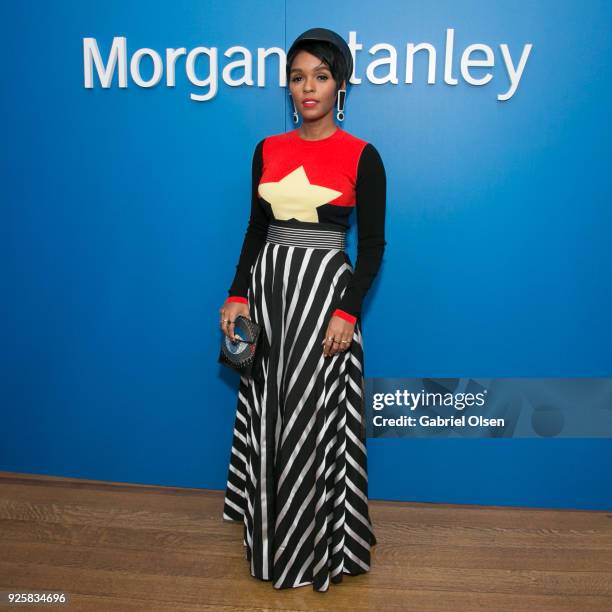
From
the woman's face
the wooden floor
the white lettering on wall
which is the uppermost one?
the white lettering on wall

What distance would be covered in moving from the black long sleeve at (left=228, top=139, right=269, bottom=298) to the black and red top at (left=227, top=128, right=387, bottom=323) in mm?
88

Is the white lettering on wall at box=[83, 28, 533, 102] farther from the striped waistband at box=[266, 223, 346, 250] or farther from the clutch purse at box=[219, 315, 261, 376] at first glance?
the clutch purse at box=[219, 315, 261, 376]

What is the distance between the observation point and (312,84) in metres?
1.76

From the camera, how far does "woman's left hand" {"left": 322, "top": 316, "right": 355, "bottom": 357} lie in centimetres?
180

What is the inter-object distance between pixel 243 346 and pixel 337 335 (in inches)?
11.7

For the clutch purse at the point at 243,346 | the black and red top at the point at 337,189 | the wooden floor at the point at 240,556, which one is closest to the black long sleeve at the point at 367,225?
the black and red top at the point at 337,189

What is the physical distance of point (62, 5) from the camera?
2250mm

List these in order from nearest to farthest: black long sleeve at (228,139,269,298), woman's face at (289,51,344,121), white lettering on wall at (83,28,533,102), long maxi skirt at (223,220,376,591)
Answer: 1. woman's face at (289,51,344,121)
2. long maxi skirt at (223,220,376,591)
3. black long sleeve at (228,139,269,298)
4. white lettering on wall at (83,28,533,102)

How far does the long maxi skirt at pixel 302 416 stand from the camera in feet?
6.09

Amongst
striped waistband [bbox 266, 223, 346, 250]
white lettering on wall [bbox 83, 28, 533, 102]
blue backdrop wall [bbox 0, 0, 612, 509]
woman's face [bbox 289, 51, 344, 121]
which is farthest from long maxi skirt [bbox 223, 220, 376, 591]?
white lettering on wall [bbox 83, 28, 533, 102]

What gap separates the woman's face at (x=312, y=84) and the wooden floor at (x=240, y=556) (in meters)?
1.41

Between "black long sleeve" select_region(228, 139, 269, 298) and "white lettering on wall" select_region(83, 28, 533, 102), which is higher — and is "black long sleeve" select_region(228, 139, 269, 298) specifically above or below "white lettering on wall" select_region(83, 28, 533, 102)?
below

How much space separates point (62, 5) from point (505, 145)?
5.35 ft

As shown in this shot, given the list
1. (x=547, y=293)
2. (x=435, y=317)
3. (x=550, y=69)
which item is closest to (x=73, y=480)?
(x=435, y=317)
